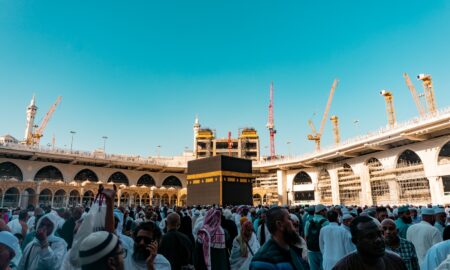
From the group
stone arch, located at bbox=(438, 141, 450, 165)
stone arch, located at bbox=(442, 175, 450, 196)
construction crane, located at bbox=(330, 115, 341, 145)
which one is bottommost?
stone arch, located at bbox=(442, 175, 450, 196)

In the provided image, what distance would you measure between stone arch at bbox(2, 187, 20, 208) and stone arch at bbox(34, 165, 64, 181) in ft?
9.03

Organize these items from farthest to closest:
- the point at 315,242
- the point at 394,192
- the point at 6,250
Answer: the point at 394,192
the point at 315,242
the point at 6,250

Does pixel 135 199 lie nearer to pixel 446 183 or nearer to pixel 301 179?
pixel 301 179

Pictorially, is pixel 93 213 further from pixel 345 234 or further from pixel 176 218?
pixel 345 234

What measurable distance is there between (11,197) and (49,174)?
4678 mm

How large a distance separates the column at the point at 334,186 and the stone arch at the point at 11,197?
33574 mm

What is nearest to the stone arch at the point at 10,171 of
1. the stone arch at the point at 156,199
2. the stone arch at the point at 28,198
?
the stone arch at the point at 28,198

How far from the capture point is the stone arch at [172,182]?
43781mm

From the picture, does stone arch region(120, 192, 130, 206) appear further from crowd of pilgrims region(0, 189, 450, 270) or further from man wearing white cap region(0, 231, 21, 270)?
man wearing white cap region(0, 231, 21, 270)

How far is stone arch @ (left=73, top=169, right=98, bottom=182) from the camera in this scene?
36.0 m

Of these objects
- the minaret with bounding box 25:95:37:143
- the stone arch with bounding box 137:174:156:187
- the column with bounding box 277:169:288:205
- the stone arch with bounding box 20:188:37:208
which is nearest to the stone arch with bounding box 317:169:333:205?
the column with bounding box 277:169:288:205

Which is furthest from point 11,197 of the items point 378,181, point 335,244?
point 378,181

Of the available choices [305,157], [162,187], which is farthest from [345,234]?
[162,187]

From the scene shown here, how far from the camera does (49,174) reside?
33844 millimetres
